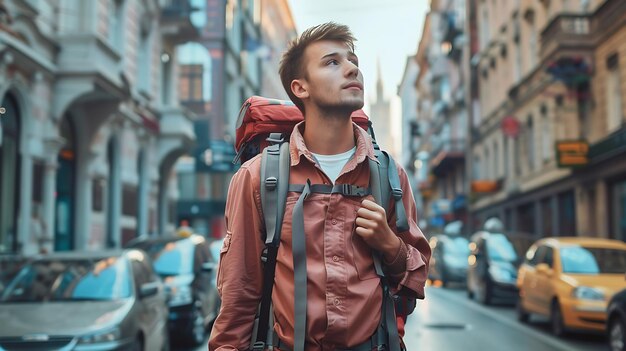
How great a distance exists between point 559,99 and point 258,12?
117 feet

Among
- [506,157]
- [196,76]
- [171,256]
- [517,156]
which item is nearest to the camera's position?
[171,256]

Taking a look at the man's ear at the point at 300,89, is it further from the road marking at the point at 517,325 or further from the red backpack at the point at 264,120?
the road marking at the point at 517,325

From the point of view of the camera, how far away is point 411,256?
2713 mm

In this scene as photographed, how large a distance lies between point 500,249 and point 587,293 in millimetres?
8353

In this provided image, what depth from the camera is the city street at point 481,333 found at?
1157cm

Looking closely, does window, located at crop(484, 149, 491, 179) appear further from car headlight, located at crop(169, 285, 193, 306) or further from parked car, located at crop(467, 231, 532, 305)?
car headlight, located at crop(169, 285, 193, 306)

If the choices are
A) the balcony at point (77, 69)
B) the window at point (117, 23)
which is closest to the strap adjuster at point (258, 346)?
the balcony at point (77, 69)

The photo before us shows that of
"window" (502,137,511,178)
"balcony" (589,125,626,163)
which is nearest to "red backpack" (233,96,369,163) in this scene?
"balcony" (589,125,626,163)

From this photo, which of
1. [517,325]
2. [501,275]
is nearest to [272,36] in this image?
[501,275]

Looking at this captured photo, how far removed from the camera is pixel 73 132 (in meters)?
20.6

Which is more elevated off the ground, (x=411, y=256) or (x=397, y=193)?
(x=397, y=193)

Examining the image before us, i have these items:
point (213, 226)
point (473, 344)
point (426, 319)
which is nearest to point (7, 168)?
point (426, 319)

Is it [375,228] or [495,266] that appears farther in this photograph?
[495,266]

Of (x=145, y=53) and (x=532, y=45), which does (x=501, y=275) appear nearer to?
(x=145, y=53)
